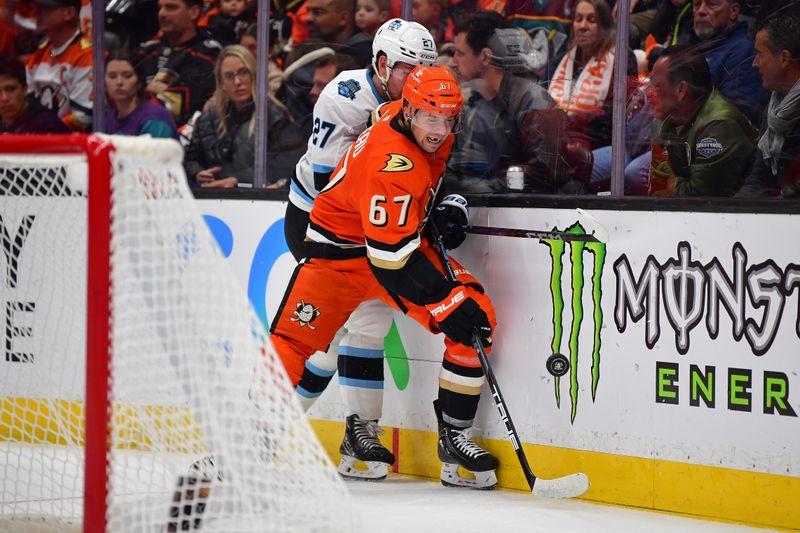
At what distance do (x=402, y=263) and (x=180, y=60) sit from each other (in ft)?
5.44

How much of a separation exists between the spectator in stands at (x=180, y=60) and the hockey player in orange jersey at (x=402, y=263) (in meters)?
1.13

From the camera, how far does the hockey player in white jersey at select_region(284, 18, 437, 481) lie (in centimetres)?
363

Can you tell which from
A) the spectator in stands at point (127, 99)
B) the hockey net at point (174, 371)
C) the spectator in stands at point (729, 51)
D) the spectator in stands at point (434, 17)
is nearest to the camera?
the hockey net at point (174, 371)

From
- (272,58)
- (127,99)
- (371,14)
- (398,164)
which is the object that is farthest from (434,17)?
(127,99)

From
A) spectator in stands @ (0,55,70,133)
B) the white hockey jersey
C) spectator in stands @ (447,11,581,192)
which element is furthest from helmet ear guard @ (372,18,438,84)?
spectator in stands @ (0,55,70,133)

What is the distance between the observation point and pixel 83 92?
15.7 ft

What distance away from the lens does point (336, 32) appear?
4.20m

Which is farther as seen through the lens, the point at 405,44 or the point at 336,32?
the point at 336,32

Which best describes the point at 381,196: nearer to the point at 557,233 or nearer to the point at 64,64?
the point at 557,233

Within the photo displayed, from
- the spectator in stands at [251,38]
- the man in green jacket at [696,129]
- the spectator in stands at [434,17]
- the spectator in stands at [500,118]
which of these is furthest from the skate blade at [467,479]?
the spectator in stands at [251,38]

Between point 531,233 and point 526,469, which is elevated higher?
point 531,233

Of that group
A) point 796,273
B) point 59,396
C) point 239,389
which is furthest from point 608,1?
point 59,396

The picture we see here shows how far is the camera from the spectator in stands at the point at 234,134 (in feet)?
14.2

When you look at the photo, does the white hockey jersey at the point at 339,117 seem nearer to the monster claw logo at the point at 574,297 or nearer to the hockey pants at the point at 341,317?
the hockey pants at the point at 341,317
